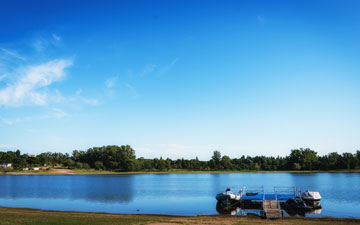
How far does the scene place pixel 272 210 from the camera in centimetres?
3756

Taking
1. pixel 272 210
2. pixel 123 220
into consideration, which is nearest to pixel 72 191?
pixel 123 220

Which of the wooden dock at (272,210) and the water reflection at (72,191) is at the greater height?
the wooden dock at (272,210)

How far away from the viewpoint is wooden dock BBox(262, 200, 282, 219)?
3584 cm

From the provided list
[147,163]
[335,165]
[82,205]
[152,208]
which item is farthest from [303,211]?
[335,165]

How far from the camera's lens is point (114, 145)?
19888 centimetres

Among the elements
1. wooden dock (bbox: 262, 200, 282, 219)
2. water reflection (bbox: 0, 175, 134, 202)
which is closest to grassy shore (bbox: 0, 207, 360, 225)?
wooden dock (bbox: 262, 200, 282, 219)

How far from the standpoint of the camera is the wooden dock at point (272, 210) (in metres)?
35.8

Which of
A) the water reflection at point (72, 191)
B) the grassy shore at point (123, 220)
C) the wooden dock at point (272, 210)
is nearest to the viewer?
the grassy shore at point (123, 220)

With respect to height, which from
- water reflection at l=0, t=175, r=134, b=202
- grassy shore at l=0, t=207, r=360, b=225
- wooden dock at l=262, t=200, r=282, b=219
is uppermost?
grassy shore at l=0, t=207, r=360, b=225

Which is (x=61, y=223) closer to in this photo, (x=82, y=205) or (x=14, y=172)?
(x=82, y=205)

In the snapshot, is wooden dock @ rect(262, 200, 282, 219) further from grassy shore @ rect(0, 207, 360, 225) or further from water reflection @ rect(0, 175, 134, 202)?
water reflection @ rect(0, 175, 134, 202)

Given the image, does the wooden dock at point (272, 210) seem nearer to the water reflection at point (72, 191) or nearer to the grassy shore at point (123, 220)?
the grassy shore at point (123, 220)

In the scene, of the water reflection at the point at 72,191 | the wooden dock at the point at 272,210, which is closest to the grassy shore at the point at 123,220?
the wooden dock at the point at 272,210

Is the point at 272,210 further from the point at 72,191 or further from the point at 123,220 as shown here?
the point at 72,191
